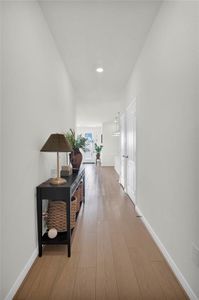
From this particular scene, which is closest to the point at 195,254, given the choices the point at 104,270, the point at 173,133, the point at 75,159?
the point at 104,270

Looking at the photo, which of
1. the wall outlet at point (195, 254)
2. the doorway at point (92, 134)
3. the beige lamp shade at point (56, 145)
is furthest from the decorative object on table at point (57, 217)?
the doorway at point (92, 134)

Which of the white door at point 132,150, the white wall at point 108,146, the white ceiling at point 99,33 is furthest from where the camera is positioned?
the white wall at point 108,146

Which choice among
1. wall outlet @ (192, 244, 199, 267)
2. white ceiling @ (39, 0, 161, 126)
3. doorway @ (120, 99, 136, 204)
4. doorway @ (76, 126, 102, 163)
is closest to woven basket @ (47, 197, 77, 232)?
wall outlet @ (192, 244, 199, 267)

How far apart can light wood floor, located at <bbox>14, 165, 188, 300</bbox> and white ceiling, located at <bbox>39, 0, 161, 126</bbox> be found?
9.27 ft

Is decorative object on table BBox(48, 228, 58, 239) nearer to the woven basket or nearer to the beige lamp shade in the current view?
the woven basket

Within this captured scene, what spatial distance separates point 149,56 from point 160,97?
0.87 m

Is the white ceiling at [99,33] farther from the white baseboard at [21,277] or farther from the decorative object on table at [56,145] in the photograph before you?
the white baseboard at [21,277]

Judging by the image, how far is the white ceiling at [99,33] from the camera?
204cm

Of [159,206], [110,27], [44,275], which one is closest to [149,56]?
[110,27]

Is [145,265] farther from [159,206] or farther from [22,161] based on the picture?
[22,161]

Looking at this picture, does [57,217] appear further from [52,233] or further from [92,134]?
[92,134]

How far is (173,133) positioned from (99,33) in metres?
1.88

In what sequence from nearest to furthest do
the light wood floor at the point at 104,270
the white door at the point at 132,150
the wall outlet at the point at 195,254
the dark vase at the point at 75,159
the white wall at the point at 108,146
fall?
1. the wall outlet at the point at 195,254
2. the light wood floor at the point at 104,270
3. the dark vase at the point at 75,159
4. the white door at the point at 132,150
5. the white wall at the point at 108,146

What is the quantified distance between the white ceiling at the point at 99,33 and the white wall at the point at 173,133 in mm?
252
